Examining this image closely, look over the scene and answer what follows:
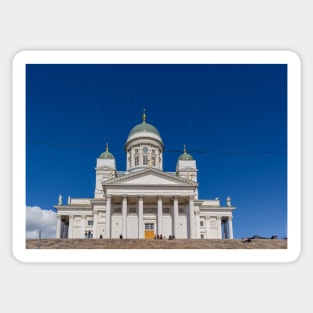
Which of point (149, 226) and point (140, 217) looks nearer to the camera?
point (140, 217)

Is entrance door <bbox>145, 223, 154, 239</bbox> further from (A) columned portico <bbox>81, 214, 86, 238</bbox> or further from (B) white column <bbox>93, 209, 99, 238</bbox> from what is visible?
(A) columned portico <bbox>81, 214, 86, 238</bbox>

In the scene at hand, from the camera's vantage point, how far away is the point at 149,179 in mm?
16781

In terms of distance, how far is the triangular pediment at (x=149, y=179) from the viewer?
55.0 feet

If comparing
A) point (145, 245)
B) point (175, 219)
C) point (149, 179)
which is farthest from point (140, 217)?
point (145, 245)

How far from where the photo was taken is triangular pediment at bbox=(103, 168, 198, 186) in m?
16.8

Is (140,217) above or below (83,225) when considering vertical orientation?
above

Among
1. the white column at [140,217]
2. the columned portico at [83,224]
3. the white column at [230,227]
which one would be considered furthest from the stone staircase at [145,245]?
the white column at [230,227]

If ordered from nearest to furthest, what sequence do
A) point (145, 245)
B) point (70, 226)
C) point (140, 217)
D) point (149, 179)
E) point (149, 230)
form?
point (145, 245) < point (140, 217) < point (149, 179) < point (149, 230) < point (70, 226)

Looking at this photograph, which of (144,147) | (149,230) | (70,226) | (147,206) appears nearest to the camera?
(149,230)

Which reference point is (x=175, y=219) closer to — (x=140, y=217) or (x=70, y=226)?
(x=140, y=217)

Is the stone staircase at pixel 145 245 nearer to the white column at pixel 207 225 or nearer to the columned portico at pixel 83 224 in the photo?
the columned portico at pixel 83 224
